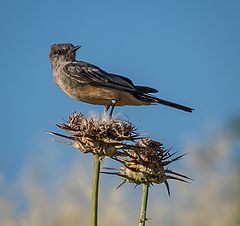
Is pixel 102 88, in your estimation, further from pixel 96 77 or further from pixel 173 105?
A: pixel 173 105

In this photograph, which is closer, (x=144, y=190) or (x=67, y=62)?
(x=144, y=190)

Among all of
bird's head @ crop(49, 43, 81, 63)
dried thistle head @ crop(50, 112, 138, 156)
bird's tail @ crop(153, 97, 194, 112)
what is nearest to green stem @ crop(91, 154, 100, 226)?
dried thistle head @ crop(50, 112, 138, 156)

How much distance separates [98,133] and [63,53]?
127 inches

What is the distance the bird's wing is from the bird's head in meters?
0.35

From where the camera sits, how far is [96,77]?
28.9ft

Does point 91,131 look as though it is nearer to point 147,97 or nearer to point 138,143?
point 138,143

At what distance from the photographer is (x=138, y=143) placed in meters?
6.78

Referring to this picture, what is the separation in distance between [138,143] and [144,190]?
0.52m

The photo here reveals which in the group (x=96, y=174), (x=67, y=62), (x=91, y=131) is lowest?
(x=96, y=174)

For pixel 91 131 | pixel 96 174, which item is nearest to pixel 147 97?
pixel 91 131

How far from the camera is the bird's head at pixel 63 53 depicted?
9312 mm

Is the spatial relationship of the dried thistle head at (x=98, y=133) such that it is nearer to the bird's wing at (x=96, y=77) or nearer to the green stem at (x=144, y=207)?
the green stem at (x=144, y=207)

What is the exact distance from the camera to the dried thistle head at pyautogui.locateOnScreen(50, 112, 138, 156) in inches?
242
